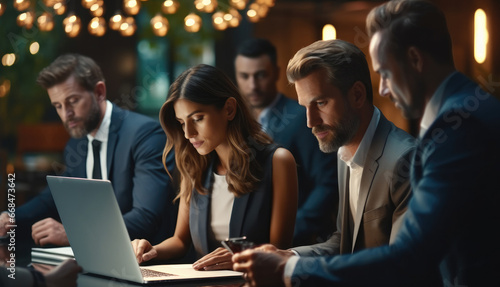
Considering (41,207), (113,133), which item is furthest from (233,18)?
(41,207)

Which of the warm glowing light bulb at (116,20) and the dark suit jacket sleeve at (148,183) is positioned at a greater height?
the warm glowing light bulb at (116,20)

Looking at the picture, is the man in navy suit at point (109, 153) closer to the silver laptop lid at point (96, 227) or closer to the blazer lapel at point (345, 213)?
the silver laptop lid at point (96, 227)

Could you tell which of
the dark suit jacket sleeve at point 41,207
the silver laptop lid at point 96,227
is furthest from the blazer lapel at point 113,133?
the silver laptop lid at point 96,227

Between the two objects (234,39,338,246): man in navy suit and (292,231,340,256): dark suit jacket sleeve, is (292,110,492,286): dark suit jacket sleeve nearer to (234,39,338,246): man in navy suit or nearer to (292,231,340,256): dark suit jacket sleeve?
(292,231,340,256): dark suit jacket sleeve

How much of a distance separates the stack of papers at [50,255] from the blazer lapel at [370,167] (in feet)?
3.64

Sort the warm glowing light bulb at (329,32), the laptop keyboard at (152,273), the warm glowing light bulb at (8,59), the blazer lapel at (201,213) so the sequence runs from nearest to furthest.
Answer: the laptop keyboard at (152,273) < the blazer lapel at (201,213) < the warm glowing light bulb at (329,32) < the warm glowing light bulb at (8,59)

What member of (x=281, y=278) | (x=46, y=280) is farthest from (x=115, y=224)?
(x=281, y=278)

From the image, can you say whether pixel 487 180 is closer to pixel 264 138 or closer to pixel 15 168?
pixel 264 138

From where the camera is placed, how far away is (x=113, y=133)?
11.4 ft

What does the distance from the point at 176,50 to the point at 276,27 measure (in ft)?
3.38

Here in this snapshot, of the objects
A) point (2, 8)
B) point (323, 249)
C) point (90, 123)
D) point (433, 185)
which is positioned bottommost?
point (323, 249)

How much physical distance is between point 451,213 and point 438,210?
4 cm

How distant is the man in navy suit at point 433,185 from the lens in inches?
67.3

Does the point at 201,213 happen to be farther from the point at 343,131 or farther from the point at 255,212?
the point at 343,131
